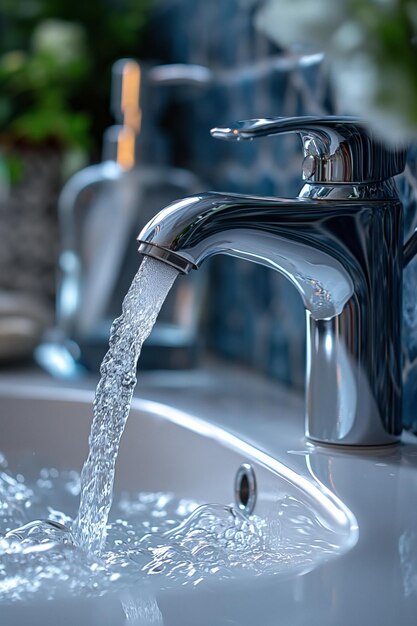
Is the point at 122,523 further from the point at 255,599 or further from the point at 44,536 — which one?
the point at 255,599

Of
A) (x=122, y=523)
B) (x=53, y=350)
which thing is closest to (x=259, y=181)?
(x=53, y=350)

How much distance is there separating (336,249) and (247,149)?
1.25ft

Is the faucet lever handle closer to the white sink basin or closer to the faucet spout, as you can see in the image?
the faucet spout

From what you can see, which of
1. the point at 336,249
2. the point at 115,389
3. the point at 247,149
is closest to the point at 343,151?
the point at 336,249

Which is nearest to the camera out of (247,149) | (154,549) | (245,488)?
(154,549)

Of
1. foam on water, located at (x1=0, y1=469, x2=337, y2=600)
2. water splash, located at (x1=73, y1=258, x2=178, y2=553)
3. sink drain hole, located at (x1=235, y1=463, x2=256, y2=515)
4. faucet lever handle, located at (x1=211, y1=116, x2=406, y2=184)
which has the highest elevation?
faucet lever handle, located at (x1=211, y1=116, x2=406, y2=184)

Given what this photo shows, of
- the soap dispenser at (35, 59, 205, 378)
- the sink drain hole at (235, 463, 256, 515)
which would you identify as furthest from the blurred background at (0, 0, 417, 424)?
the sink drain hole at (235, 463, 256, 515)

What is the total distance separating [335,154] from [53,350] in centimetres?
49

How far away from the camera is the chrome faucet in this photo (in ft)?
1.67

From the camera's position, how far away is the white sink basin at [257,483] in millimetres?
340

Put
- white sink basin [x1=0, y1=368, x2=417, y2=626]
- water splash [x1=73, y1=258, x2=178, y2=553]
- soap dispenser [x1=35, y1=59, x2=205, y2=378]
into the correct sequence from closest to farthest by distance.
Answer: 1. white sink basin [x1=0, y1=368, x2=417, y2=626]
2. water splash [x1=73, y1=258, x2=178, y2=553]
3. soap dispenser [x1=35, y1=59, x2=205, y2=378]

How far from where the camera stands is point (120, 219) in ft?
2.98

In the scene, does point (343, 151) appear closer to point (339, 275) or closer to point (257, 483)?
point (339, 275)

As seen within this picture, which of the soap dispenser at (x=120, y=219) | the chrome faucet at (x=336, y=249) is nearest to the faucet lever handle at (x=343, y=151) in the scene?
Result: the chrome faucet at (x=336, y=249)
